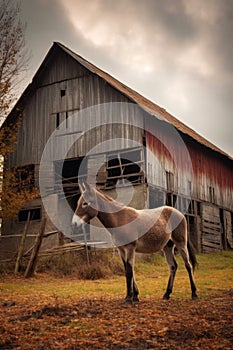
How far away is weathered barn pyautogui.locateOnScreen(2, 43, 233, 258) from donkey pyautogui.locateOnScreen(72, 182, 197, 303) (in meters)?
10.0

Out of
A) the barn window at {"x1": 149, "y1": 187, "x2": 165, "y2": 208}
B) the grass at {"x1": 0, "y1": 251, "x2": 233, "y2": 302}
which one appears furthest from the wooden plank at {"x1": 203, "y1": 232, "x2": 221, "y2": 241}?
the grass at {"x1": 0, "y1": 251, "x2": 233, "y2": 302}

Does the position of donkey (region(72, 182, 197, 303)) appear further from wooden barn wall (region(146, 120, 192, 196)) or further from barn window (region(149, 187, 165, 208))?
barn window (region(149, 187, 165, 208))

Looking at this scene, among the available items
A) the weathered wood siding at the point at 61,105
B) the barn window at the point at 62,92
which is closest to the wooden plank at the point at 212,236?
the weathered wood siding at the point at 61,105

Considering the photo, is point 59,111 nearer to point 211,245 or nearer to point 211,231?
point 211,231

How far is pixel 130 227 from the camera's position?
26.6 feet

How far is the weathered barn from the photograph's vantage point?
19.9m

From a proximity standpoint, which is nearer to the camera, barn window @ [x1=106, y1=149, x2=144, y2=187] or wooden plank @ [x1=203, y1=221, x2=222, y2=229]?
barn window @ [x1=106, y1=149, x2=144, y2=187]

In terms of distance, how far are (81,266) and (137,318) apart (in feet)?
27.9

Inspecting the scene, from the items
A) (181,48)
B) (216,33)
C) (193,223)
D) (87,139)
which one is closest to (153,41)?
(181,48)

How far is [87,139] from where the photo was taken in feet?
68.5

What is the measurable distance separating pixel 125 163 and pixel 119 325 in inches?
601

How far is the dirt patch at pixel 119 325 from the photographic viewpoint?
4602mm

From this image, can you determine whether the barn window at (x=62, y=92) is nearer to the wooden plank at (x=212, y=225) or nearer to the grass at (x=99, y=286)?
the grass at (x=99, y=286)

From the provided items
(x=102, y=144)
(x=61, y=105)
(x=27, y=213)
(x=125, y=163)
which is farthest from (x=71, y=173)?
(x=125, y=163)
